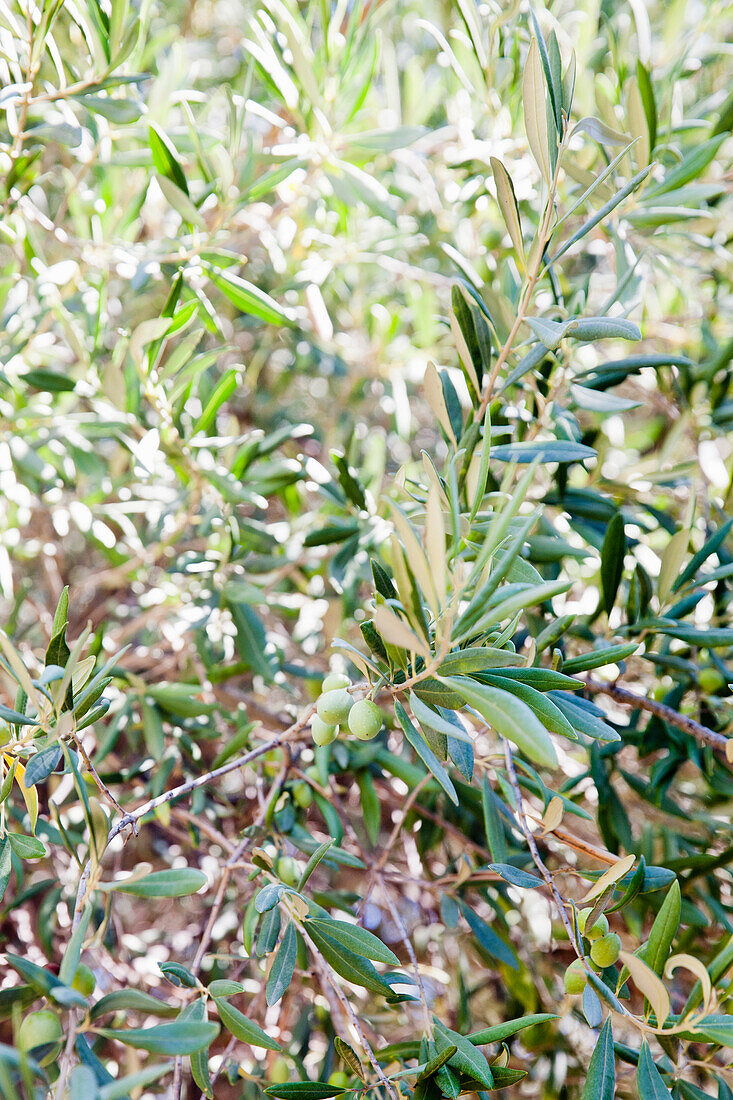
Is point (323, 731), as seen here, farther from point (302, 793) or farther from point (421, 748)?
point (302, 793)

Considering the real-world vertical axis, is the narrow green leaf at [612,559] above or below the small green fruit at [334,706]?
below

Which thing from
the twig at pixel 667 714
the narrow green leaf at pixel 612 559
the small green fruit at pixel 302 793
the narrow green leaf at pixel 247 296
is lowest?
the small green fruit at pixel 302 793

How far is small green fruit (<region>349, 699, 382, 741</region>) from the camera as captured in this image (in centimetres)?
56

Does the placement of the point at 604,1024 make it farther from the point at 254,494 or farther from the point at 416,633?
the point at 254,494

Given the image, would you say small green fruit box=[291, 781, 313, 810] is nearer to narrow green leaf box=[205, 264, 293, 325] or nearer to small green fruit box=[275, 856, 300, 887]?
small green fruit box=[275, 856, 300, 887]

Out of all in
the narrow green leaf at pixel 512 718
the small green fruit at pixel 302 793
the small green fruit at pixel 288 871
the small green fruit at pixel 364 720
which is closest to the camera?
the narrow green leaf at pixel 512 718

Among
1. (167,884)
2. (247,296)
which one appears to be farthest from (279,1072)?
(247,296)

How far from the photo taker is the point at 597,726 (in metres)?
0.60

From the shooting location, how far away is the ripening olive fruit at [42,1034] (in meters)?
0.50

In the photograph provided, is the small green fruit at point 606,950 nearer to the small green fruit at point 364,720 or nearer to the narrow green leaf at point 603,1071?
the narrow green leaf at point 603,1071

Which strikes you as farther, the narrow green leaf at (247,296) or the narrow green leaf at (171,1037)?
the narrow green leaf at (247,296)

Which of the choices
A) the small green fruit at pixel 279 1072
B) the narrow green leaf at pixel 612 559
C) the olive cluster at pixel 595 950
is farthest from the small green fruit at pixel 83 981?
the narrow green leaf at pixel 612 559

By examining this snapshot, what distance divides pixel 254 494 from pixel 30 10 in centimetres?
59

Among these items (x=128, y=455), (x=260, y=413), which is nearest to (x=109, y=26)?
(x=128, y=455)
